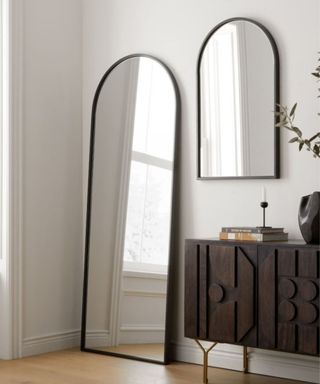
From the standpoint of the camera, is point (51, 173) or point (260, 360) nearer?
point (260, 360)

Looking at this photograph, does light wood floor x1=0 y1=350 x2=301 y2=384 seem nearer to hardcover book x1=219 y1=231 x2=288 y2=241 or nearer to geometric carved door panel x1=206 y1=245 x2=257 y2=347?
geometric carved door panel x1=206 y1=245 x2=257 y2=347

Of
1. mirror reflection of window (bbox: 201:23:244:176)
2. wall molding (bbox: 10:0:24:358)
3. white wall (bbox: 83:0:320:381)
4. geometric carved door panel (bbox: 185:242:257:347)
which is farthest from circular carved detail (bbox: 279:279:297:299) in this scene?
wall molding (bbox: 10:0:24:358)

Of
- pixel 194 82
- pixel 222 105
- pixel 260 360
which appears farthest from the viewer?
pixel 194 82

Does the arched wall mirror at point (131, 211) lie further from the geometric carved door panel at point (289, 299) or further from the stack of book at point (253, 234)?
the geometric carved door panel at point (289, 299)

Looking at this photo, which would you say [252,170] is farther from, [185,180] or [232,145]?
[185,180]

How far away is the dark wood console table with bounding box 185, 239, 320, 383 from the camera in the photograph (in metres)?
3.38

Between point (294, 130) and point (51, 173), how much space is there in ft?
5.89

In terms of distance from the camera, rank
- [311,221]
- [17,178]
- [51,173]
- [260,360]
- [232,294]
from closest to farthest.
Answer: [311,221] < [232,294] < [260,360] < [17,178] < [51,173]

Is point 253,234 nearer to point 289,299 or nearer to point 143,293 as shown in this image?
point 289,299

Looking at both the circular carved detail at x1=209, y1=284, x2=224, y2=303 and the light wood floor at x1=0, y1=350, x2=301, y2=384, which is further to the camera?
the light wood floor at x1=0, y1=350, x2=301, y2=384

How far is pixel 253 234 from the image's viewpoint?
12.0 ft

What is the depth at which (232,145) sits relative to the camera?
4.05m

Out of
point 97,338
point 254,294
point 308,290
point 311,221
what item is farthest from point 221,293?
point 97,338

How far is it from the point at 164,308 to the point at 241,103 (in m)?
1.29
